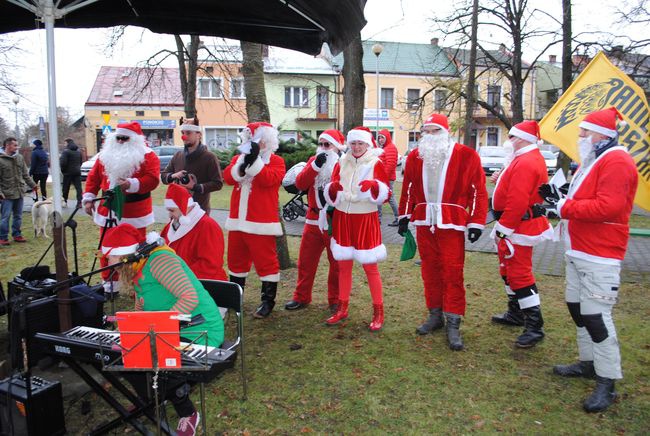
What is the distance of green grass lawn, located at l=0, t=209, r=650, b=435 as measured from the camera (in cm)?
309

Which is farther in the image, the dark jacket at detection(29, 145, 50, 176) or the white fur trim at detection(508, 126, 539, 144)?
the dark jacket at detection(29, 145, 50, 176)

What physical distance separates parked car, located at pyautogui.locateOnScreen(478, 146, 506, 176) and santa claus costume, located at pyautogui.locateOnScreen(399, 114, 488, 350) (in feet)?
77.1

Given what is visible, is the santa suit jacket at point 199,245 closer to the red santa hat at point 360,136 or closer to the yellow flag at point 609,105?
the red santa hat at point 360,136

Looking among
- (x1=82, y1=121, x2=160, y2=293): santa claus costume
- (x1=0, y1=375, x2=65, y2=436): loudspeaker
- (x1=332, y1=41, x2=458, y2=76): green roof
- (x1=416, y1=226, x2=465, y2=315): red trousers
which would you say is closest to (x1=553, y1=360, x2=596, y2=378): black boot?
(x1=416, y1=226, x2=465, y2=315): red trousers

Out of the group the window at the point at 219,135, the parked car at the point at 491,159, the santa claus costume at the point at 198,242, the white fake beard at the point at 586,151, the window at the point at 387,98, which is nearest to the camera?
the white fake beard at the point at 586,151

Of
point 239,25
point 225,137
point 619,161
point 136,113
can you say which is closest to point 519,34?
point 239,25

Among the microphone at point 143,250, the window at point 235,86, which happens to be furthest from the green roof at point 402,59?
the microphone at point 143,250

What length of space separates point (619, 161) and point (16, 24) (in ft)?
18.1

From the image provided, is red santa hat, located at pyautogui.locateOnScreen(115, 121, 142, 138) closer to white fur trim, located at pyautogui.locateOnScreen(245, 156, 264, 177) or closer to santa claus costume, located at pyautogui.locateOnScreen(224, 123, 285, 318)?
santa claus costume, located at pyautogui.locateOnScreen(224, 123, 285, 318)

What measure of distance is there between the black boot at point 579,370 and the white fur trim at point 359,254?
1688 millimetres

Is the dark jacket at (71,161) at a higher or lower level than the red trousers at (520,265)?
higher

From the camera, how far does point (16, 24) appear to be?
4914 mm

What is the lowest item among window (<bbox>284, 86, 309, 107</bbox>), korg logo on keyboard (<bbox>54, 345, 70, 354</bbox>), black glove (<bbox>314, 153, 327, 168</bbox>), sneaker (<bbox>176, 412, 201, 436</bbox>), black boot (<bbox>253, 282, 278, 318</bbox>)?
sneaker (<bbox>176, 412, 201, 436</bbox>)

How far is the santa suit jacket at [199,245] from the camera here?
4043 millimetres
